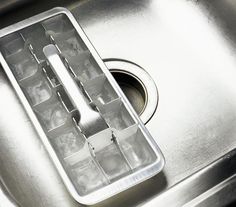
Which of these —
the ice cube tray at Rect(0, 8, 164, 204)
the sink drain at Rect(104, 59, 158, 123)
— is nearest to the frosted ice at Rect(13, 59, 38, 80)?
the ice cube tray at Rect(0, 8, 164, 204)

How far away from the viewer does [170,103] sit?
2.52 feet

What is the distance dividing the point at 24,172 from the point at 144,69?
0.91ft

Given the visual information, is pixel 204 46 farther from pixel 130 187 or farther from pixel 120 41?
pixel 130 187

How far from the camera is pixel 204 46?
0.84 metres

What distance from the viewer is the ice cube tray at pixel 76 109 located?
644mm

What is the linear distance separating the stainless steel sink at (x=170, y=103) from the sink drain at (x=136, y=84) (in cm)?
2

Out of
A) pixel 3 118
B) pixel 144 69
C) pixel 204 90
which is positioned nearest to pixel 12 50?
pixel 3 118

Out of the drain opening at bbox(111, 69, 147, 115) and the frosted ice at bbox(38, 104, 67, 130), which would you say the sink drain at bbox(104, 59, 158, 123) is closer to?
the drain opening at bbox(111, 69, 147, 115)

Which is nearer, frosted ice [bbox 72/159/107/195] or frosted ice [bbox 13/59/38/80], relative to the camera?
frosted ice [bbox 72/159/107/195]

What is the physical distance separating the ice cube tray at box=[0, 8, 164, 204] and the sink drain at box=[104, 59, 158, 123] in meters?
0.06

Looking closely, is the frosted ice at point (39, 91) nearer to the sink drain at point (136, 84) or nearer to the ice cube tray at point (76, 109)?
the ice cube tray at point (76, 109)

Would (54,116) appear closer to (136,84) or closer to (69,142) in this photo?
(69,142)

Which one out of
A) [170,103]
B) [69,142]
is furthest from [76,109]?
[170,103]

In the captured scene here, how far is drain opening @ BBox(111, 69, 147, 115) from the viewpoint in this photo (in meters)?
0.78
